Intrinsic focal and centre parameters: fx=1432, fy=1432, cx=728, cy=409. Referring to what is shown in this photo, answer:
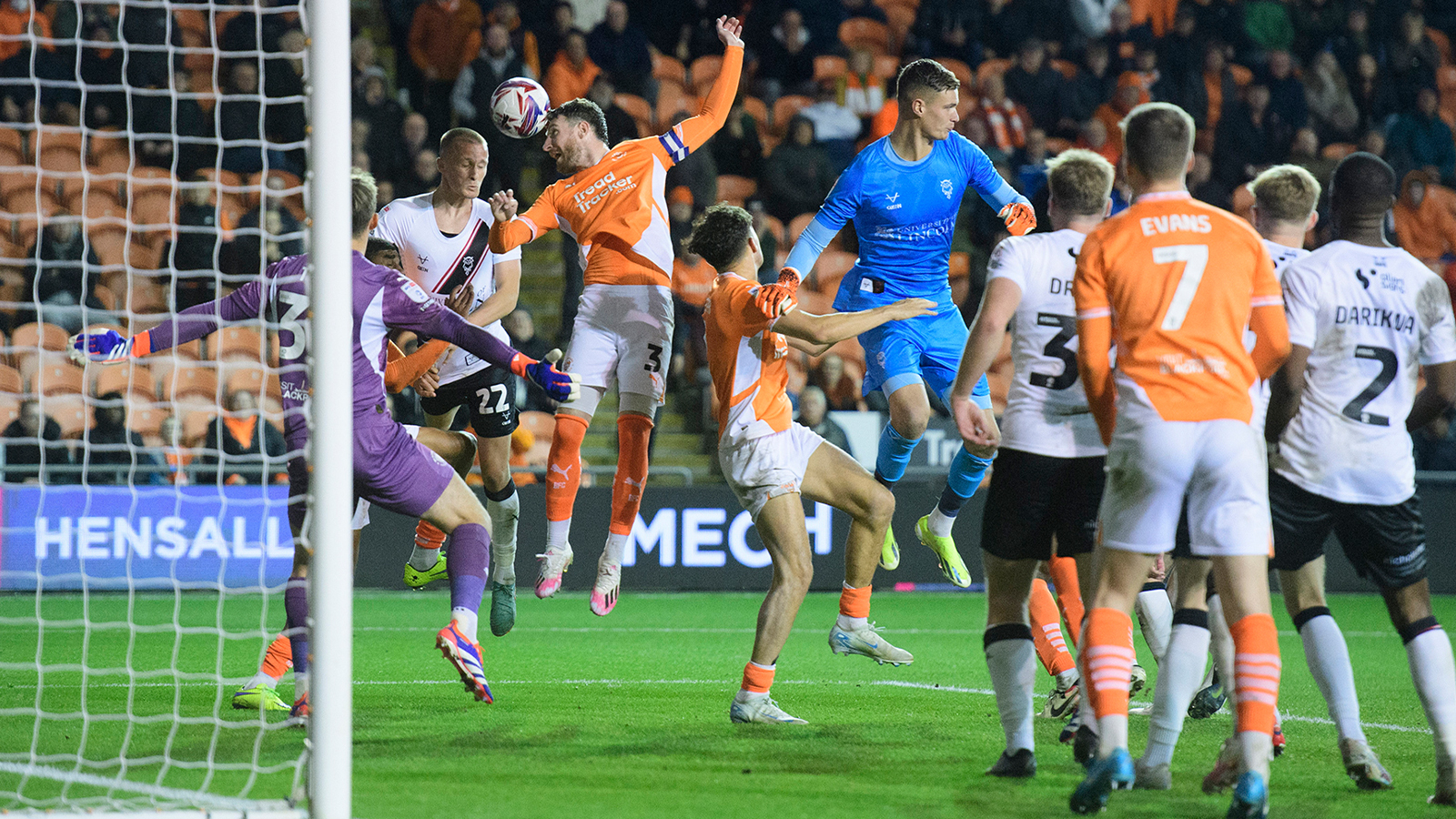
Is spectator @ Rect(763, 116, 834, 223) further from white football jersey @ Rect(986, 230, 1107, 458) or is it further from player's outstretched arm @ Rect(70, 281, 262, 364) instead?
white football jersey @ Rect(986, 230, 1107, 458)

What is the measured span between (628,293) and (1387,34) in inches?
562

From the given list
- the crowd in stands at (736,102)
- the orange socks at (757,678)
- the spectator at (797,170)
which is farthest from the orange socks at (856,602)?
the spectator at (797,170)

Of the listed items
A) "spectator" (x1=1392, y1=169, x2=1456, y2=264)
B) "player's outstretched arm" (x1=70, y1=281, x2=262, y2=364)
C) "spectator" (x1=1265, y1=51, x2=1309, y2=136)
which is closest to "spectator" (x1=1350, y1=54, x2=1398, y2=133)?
"spectator" (x1=1265, y1=51, x2=1309, y2=136)

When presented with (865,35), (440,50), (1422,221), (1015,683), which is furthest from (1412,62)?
(1015,683)

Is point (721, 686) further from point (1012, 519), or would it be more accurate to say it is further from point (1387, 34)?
point (1387, 34)

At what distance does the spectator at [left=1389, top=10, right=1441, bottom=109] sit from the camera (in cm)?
1756

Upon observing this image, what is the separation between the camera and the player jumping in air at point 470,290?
7.98 metres

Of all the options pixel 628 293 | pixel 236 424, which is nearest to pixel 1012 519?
pixel 628 293

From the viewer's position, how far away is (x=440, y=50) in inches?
639

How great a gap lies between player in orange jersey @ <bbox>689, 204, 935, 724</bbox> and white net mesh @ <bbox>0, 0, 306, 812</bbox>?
2301 mm

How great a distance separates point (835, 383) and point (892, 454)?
240 inches

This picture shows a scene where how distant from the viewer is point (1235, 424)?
4.45m

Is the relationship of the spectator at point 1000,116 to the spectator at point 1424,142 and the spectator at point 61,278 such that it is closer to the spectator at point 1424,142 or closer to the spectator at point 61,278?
the spectator at point 1424,142

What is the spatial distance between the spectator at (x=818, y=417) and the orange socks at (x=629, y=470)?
5.32 metres
